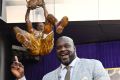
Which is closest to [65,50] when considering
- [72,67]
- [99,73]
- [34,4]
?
[72,67]

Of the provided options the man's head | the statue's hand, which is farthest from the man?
the statue's hand

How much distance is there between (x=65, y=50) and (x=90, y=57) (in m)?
4.41

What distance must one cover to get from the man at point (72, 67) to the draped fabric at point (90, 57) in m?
4.23

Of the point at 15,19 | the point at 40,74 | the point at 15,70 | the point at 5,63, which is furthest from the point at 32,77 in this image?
the point at 15,70

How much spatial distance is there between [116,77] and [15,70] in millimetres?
4089

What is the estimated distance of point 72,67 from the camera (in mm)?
2191

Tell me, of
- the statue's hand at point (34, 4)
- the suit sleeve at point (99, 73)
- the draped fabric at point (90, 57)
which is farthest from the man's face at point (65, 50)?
the draped fabric at point (90, 57)

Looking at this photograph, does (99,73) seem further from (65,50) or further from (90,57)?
(90,57)

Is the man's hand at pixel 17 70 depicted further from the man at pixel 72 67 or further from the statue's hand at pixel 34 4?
the statue's hand at pixel 34 4

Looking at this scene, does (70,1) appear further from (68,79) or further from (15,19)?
(68,79)

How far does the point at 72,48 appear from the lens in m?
2.17

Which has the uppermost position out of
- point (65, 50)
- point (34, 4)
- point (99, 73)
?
point (34, 4)

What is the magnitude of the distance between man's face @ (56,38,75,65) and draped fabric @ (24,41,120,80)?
14.1 ft

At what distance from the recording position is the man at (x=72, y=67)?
2129mm
